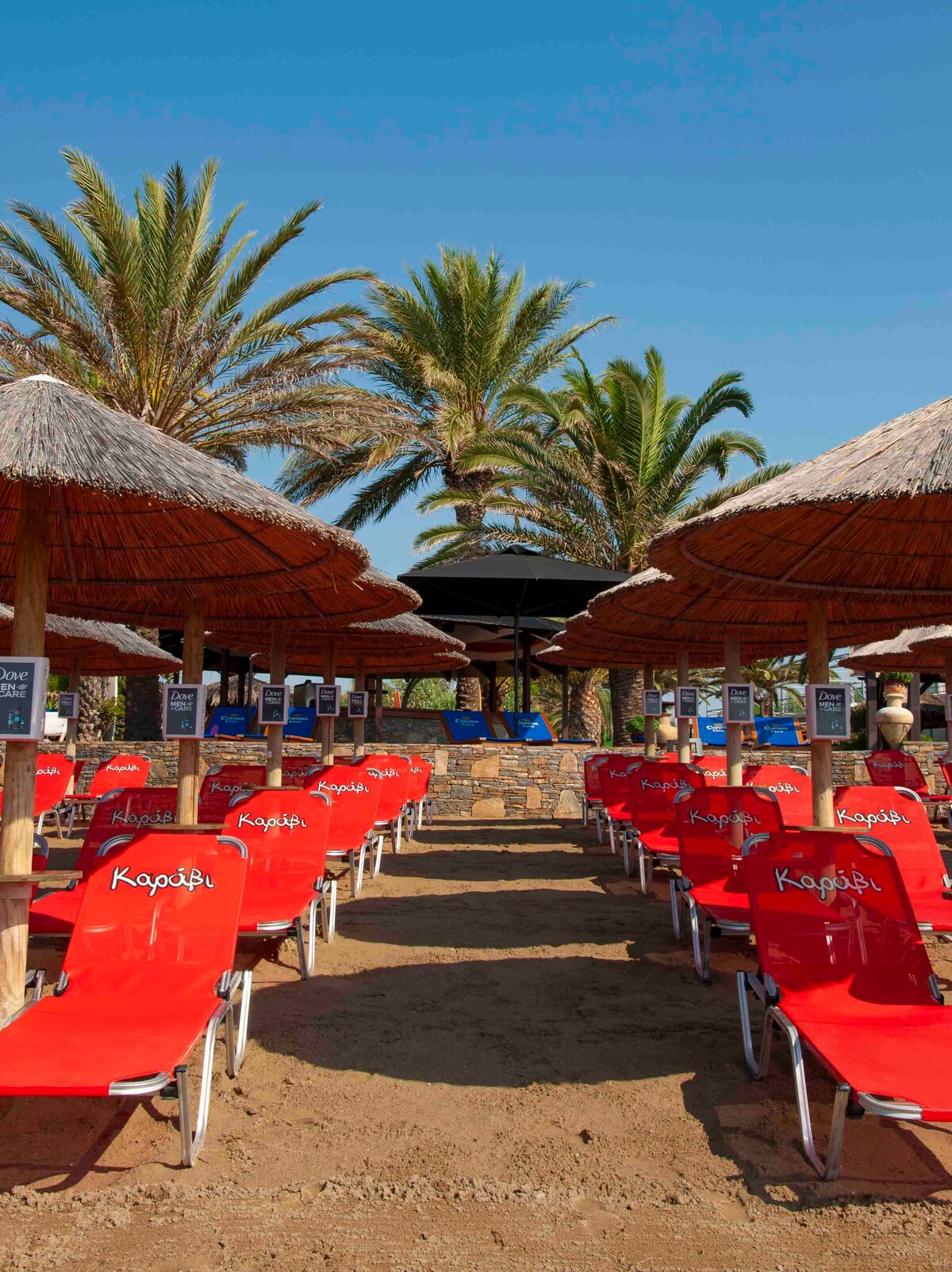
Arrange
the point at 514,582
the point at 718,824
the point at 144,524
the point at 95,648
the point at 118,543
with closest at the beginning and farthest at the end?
the point at 144,524 → the point at 118,543 → the point at 718,824 → the point at 95,648 → the point at 514,582

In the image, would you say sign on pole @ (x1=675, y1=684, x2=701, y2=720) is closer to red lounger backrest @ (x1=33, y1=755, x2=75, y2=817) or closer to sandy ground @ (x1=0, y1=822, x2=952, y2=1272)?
sandy ground @ (x1=0, y1=822, x2=952, y2=1272)

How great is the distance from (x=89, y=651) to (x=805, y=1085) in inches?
442

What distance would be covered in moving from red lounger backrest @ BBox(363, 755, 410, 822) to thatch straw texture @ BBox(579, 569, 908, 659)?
2.67 meters

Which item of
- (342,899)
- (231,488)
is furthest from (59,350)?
(231,488)

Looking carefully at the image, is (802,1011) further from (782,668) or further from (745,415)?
(782,668)

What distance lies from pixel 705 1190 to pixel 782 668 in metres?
33.2

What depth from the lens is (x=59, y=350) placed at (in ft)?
46.9

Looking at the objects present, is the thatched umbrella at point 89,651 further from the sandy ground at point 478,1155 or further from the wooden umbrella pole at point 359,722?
the sandy ground at point 478,1155

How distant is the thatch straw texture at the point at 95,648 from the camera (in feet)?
35.8

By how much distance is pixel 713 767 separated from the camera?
35.7 ft

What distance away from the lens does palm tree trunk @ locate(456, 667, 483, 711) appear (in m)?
22.0

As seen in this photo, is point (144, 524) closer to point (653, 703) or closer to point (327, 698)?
point (327, 698)

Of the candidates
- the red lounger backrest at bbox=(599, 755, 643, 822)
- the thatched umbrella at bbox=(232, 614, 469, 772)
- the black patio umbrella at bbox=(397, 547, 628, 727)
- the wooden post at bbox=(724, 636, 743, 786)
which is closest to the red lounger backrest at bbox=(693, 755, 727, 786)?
the red lounger backrest at bbox=(599, 755, 643, 822)

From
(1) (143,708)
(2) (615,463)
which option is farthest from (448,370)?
(1) (143,708)
